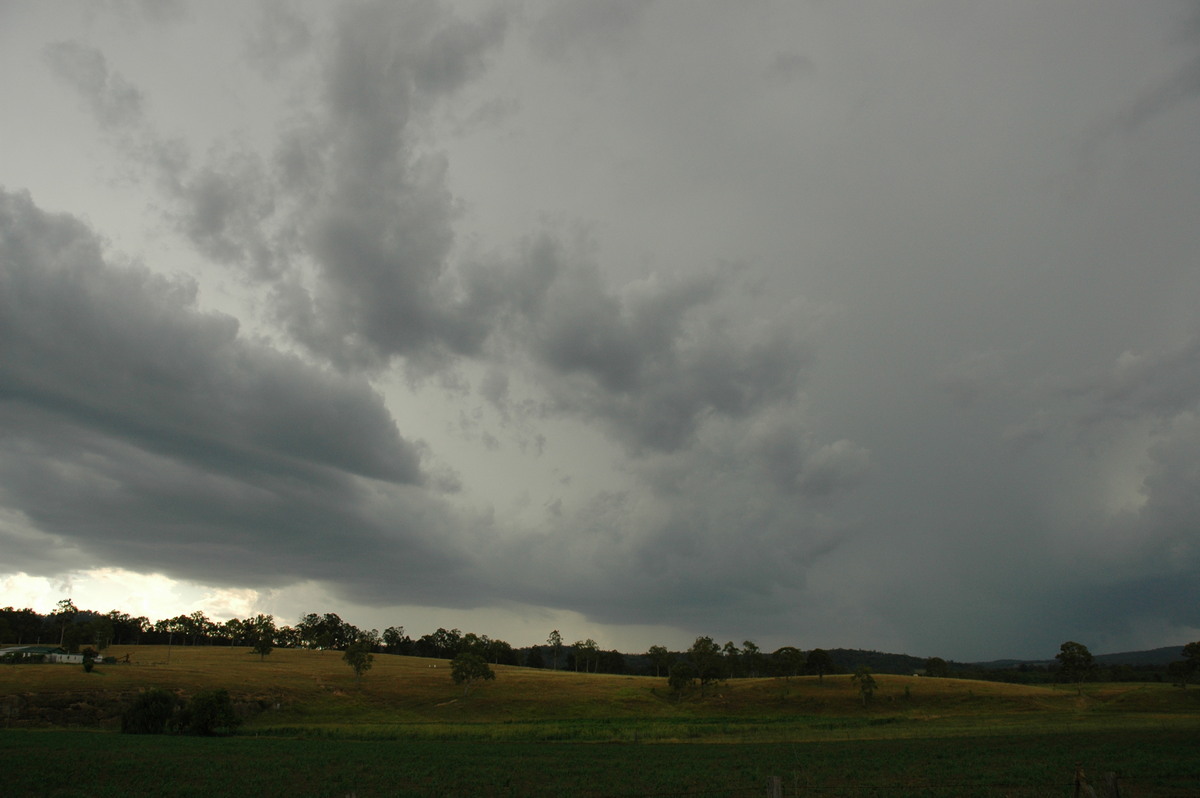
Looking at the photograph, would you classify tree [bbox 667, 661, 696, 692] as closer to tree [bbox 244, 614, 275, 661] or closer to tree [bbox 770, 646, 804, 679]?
tree [bbox 770, 646, 804, 679]

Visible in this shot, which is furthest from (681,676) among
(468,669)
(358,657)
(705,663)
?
(358,657)

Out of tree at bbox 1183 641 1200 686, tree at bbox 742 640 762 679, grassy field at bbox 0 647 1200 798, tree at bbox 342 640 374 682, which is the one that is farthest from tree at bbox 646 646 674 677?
tree at bbox 1183 641 1200 686

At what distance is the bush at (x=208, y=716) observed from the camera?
73688 mm

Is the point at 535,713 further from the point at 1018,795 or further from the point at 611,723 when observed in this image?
the point at 1018,795

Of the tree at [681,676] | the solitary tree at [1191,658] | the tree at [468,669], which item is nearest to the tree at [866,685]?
the tree at [681,676]

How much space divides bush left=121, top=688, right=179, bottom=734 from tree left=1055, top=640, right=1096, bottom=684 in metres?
166

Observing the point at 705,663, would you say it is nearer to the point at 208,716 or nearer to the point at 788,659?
the point at 788,659

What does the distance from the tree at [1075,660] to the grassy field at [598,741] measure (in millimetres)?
35649

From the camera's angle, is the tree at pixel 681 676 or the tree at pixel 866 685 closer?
the tree at pixel 866 685

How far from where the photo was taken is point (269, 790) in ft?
123

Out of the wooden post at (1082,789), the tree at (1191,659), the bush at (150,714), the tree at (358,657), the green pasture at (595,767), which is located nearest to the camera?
the wooden post at (1082,789)

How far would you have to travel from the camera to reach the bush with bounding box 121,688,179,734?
73.8 metres

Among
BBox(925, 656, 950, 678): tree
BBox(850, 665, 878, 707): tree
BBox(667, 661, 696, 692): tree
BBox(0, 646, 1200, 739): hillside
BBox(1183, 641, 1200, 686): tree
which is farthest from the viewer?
BBox(925, 656, 950, 678): tree

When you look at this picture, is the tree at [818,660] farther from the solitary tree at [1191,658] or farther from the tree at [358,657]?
the tree at [358,657]
